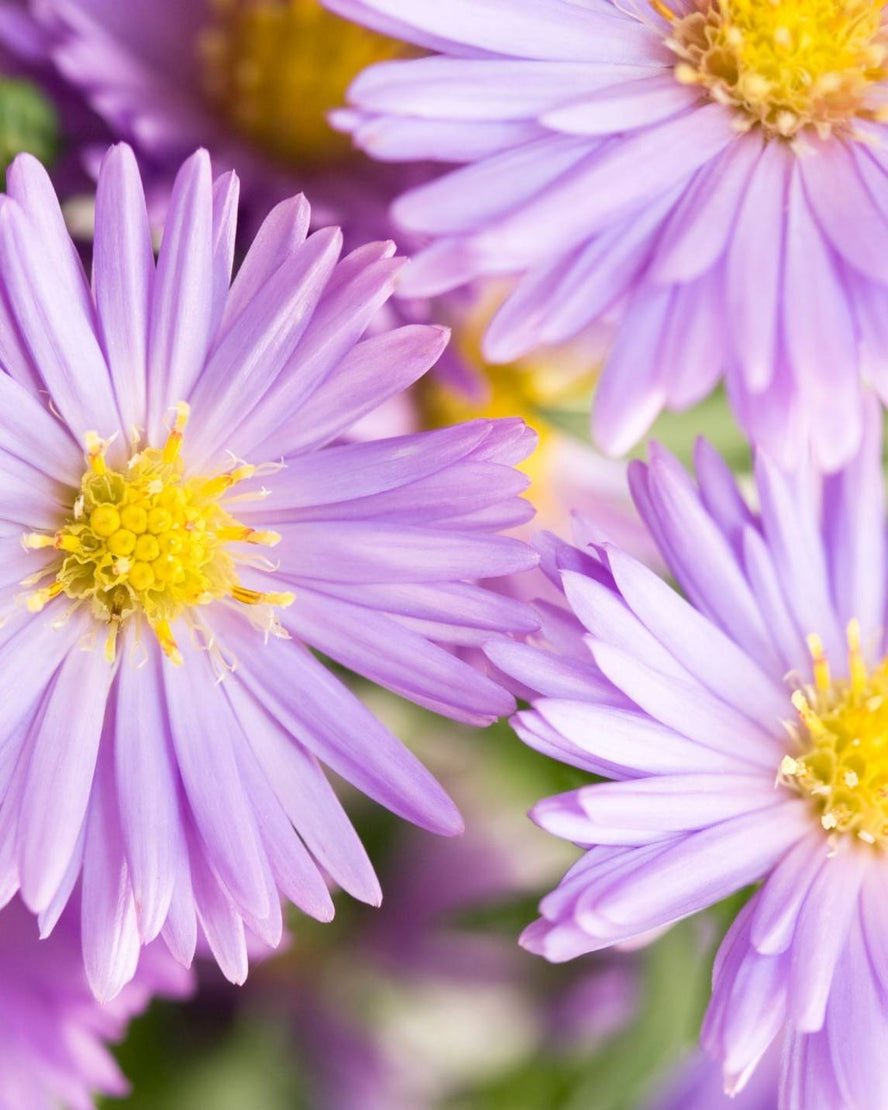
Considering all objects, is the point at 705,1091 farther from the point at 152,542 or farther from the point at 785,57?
the point at 785,57

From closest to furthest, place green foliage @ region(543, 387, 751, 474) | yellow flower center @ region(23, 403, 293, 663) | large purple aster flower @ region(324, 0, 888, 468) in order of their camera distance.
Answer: large purple aster flower @ region(324, 0, 888, 468), yellow flower center @ region(23, 403, 293, 663), green foliage @ region(543, 387, 751, 474)

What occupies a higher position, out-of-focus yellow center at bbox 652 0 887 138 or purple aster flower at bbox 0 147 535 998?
out-of-focus yellow center at bbox 652 0 887 138

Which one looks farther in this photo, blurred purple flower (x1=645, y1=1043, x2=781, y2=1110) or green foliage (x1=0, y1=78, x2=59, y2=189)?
blurred purple flower (x1=645, y1=1043, x2=781, y2=1110)

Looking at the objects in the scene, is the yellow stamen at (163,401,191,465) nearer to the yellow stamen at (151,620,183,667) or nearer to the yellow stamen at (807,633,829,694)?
the yellow stamen at (151,620,183,667)

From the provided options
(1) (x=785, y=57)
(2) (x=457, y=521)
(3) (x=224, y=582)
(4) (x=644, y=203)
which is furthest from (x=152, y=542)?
(1) (x=785, y=57)

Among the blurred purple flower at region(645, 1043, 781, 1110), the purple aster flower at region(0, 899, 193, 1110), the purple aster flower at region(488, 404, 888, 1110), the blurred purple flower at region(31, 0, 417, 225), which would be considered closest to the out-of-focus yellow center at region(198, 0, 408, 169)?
the blurred purple flower at region(31, 0, 417, 225)

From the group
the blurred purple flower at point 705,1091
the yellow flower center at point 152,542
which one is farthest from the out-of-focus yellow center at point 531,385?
the blurred purple flower at point 705,1091

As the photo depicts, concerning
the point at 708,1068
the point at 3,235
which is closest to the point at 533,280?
the point at 3,235
